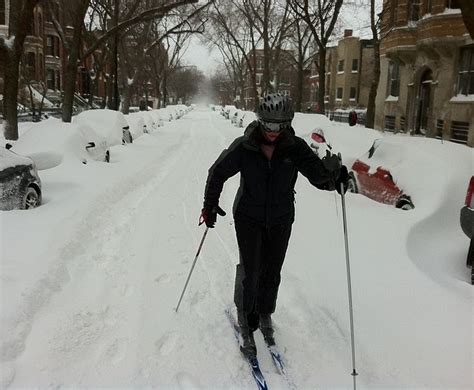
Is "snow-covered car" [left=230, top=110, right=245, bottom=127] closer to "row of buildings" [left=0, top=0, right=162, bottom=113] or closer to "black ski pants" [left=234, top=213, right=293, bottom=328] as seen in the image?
"row of buildings" [left=0, top=0, right=162, bottom=113]

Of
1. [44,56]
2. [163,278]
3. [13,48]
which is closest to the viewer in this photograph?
[163,278]

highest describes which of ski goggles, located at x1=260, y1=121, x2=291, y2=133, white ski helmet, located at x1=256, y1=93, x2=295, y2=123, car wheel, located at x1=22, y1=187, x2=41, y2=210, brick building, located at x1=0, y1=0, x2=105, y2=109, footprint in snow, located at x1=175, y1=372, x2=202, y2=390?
brick building, located at x1=0, y1=0, x2=105, y2=109

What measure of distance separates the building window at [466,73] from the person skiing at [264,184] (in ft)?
72.6

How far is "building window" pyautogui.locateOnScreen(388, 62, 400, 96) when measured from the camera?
30281 millimetres

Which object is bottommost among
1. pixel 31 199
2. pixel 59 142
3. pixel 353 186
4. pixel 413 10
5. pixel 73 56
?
pixel 31 199

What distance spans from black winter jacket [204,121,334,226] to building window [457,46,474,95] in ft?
72.8

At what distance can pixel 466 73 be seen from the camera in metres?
22.9

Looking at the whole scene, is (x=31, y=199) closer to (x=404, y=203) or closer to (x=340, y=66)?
(x=404, y=203)

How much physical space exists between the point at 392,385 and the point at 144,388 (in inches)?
72.6

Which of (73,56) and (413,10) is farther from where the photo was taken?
(413,10)

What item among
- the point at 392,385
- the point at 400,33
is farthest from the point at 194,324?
the point at 400,33

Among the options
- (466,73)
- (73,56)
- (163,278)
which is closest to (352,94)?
(466,73)

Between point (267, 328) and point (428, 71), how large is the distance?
26.3 m

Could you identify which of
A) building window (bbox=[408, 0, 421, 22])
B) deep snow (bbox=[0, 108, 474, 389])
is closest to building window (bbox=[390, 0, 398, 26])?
building window (bbox=[408, 0, 421, 22])
